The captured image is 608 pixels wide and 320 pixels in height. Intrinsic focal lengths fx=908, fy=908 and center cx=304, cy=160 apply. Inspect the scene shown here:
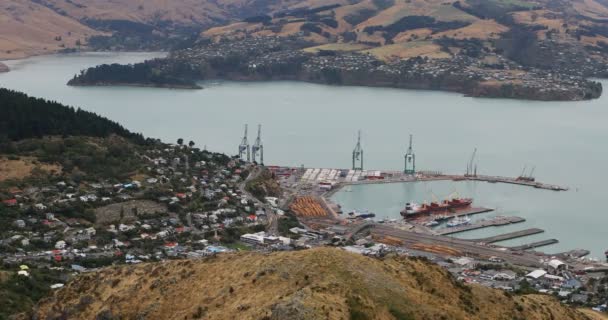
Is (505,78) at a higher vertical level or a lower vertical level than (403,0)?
lower

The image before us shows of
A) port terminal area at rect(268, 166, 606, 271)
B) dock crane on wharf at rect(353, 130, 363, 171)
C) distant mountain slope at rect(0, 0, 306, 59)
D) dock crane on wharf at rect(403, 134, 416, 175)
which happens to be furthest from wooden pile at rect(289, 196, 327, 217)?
distant mountain slope at rect(0, 0, 306, 59)

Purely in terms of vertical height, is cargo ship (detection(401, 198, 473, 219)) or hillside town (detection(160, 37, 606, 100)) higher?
hillside town (detection(160, 37, 606, 100))

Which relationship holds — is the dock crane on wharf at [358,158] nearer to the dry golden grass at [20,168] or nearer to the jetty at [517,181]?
the jetty at [517,181]

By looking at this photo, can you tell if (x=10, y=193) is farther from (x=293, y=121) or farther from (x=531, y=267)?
(x=293, y=121)

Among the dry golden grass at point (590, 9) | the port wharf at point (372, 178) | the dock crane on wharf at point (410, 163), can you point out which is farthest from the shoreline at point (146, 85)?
the dry golden grass at point (590, 9)

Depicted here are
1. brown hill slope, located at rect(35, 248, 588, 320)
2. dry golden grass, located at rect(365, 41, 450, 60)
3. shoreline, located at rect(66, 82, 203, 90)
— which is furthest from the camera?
dry golden grass, located at rect(365, 41, 450, 60)

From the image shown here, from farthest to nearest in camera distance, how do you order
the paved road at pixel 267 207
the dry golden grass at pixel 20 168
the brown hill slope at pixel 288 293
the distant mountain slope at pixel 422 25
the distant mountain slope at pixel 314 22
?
the distant mountain slope at pixel 314 22
the distant mountain slope at pixel 422 25
the paved road at pixel 267 207
the dry golden grass at pixel 20 168
the brown hill slope at pixel 288 293

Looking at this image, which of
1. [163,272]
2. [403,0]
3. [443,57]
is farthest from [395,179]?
[403,0]

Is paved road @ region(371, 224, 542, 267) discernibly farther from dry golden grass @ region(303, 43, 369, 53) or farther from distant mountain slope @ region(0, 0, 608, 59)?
dry golden grass @ region(303, 43, 369, 53)
